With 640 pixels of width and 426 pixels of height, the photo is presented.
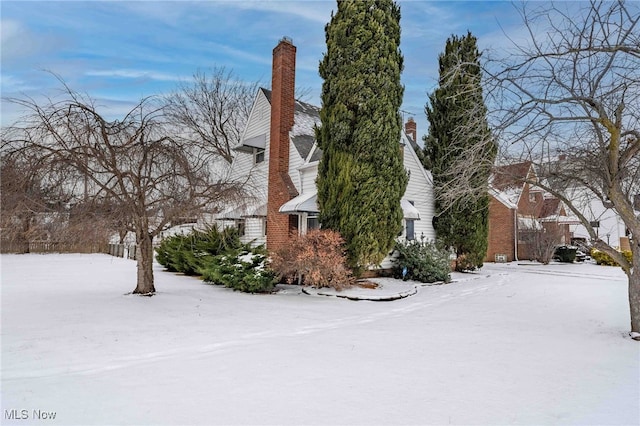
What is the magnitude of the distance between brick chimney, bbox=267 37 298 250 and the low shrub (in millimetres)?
4732

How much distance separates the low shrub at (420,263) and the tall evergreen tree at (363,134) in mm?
1848

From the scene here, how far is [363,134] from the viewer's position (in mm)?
12219

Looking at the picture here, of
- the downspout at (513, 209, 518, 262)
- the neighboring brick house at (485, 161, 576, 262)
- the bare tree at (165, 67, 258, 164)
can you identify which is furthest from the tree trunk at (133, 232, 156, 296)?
the downspout at (513, 209, 518, 262)

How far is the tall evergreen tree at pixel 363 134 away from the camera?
1212 cm

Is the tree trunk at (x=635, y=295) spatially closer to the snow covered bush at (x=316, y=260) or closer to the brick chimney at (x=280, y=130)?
the snow covered bush at (x=316, y=260)

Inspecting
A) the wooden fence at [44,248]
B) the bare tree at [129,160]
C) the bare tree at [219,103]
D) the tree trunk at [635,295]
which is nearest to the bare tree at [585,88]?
the tree trunk at [635,295]

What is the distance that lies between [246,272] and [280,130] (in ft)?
20.8

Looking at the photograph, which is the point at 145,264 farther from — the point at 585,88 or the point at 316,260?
the point at 585,88

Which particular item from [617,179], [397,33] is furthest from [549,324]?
[397,33]

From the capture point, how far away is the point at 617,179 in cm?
626

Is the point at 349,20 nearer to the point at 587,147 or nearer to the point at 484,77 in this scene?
the point at 484,77

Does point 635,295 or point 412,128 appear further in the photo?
point 412,128

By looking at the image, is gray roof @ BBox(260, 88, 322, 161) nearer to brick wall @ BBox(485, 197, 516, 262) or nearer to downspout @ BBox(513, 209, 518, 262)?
brick wall @ BBox(485, 197, 516, 262)

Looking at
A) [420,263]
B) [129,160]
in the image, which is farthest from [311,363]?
[420,263]
